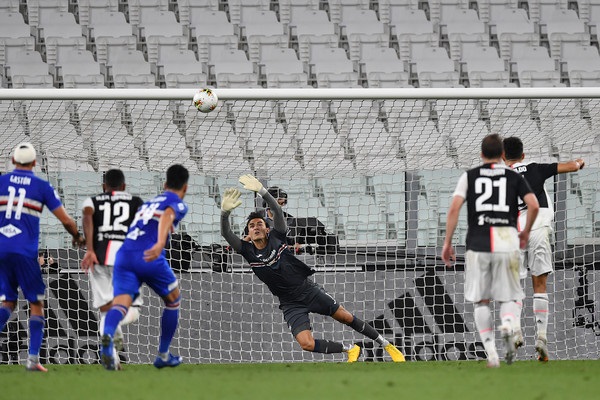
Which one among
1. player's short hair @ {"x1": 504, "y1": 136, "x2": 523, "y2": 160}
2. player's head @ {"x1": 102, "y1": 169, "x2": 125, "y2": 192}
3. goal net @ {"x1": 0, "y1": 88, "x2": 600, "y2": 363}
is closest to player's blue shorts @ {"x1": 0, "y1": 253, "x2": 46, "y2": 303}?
player's head @ {"x1": 102, "y1": 169, "x2": 125, "y2": 192}

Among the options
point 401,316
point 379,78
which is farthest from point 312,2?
point 401,316

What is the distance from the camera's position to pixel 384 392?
16.2ft

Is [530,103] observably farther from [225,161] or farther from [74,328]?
[74,328]

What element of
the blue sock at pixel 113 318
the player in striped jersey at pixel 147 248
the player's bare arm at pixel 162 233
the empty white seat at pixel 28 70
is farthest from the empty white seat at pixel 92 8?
the blue sock at pixel 113 318

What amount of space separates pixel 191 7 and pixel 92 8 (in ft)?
6.08

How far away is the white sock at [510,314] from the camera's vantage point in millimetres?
6539

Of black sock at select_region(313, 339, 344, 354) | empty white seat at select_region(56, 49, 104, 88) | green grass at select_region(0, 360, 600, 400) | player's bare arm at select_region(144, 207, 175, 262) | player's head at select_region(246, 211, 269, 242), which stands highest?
empty white seat at select_region(56, 49, 104, 88)

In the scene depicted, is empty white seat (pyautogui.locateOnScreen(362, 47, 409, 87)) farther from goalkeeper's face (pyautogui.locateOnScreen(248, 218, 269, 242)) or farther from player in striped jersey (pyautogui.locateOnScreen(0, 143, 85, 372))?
player in striped jersey (pyautogui.locateOnScreen(0, 143, 85, 372))

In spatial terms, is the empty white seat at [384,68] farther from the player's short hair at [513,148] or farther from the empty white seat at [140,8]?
the player's short hair at [513,148]

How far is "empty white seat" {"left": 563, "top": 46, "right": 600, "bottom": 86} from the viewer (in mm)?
16672

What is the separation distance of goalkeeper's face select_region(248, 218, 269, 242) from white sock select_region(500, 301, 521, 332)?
2.94 metres

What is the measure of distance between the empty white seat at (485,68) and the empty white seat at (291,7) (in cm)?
318

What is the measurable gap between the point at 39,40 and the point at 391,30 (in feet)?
21.5

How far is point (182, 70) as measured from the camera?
16.6 meters
